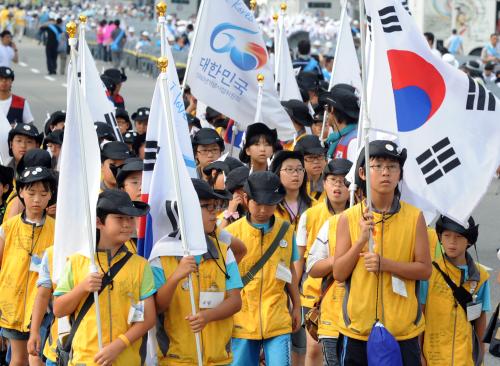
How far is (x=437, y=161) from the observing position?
7.48 meters

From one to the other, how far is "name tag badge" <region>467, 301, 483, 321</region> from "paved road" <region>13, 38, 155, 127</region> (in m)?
19.8

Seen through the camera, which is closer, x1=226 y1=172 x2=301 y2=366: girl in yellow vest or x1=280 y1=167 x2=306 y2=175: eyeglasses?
x1=226 y1=172 x2=301 y2=366: girl in yellow vest

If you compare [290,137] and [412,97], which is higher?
[412,97]

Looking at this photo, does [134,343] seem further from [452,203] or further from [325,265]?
[452,203]

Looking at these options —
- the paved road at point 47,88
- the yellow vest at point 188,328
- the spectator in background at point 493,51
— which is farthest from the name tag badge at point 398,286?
the spectator in background at point 493,51

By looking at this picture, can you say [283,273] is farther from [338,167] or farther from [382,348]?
[382,348]

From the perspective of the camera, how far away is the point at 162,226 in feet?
24.8

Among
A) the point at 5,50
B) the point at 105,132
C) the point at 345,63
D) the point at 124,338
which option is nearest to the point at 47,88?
the point at 5,50

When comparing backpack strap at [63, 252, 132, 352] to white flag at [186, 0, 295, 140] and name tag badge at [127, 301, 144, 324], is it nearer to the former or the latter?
name tag badge at [127, 301, 144, 324]

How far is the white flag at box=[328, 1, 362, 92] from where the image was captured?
15094mm

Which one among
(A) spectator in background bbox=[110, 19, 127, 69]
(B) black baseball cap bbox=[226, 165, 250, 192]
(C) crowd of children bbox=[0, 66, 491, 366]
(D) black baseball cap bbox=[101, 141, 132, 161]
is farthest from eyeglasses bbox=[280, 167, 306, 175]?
(A) spectator in background bbox=[110, 19, 127, 69]

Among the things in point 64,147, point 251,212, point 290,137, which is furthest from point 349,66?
point 64,147

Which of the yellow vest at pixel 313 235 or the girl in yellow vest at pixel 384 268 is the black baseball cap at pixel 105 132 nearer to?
the yellow vest at pixel 313 235

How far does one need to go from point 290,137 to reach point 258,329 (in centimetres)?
416
